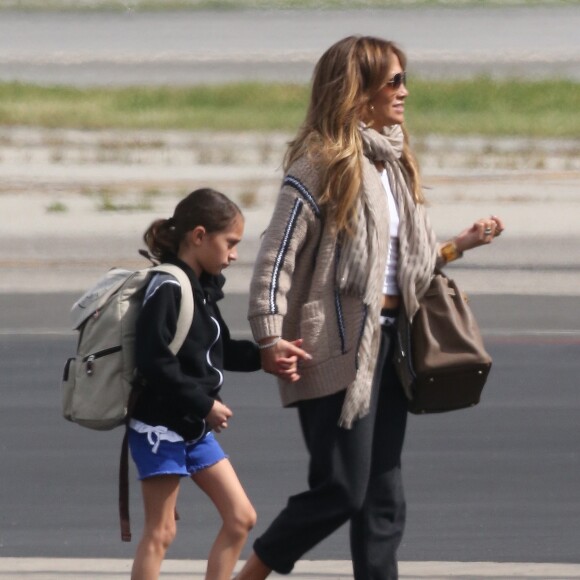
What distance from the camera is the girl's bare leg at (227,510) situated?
441 centimetres

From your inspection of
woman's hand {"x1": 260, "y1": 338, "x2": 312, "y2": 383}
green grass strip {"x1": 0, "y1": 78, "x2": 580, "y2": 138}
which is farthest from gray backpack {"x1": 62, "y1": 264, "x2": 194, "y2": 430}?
green grass strip {"x1": 0, "y1": 78, "x2": 580, "y2": 138}

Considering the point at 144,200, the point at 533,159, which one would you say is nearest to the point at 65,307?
the point at 144,200

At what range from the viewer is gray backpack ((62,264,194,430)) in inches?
167

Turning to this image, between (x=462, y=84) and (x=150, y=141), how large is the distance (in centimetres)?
935

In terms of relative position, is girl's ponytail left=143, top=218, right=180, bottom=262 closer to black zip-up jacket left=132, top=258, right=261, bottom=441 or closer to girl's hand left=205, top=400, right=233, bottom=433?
black zip-up jacket left=132, top=258, right=261, bottom=441

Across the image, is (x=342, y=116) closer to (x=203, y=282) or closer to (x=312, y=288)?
(x=312, y=288)

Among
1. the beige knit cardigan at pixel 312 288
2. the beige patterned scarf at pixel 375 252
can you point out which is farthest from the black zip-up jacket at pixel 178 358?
the beige patterned scarf at pixel 375 252

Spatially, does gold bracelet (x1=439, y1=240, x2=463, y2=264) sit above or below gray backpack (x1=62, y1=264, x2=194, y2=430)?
above

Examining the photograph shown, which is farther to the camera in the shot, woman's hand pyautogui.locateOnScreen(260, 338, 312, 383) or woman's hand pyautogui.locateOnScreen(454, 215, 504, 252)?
woman's hand pyautogui.locateOnScreen(454, 215, 504, 252)

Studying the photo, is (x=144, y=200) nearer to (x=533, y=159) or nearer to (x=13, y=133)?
(x=533, y=159)

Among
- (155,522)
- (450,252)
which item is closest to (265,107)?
(450,252)

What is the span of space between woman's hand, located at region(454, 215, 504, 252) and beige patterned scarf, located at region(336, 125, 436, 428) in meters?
0.09

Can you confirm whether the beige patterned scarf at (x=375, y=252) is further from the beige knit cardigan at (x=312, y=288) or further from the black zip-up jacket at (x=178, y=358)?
Result: the black zip-up jacket at (x=178, y=358)

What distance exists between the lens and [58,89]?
31.4 metres
